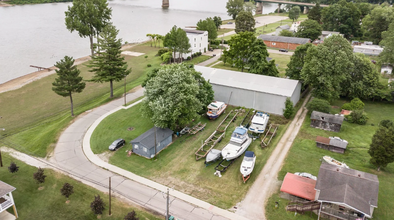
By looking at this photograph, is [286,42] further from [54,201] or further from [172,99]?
[54,201]

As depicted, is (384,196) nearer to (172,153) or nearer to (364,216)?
(364,216)

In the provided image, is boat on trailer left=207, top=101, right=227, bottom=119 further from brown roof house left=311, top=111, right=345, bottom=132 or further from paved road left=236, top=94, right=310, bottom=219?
brown roof house left=311, top=111, right=345, bottom=132

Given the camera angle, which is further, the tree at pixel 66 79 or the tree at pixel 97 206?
the tree at pixel 66 79

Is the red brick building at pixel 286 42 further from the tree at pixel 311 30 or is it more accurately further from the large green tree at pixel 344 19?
the large green tree at pixel 344 19

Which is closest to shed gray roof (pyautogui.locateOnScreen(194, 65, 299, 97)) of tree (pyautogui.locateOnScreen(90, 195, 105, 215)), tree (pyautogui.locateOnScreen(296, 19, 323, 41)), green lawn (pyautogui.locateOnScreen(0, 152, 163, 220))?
green lawn (pyautogui.locateOnScreen(0, 152, 163, 220))

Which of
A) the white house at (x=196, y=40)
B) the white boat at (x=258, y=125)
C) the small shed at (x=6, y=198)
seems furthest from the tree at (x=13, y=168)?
the white house at (x=196, y=40)

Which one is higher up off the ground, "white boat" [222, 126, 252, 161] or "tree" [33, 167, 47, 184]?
"white boat" [222, 126, 252, 161]

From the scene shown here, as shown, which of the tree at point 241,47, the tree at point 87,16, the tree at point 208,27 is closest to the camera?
the tree at point 241,47
